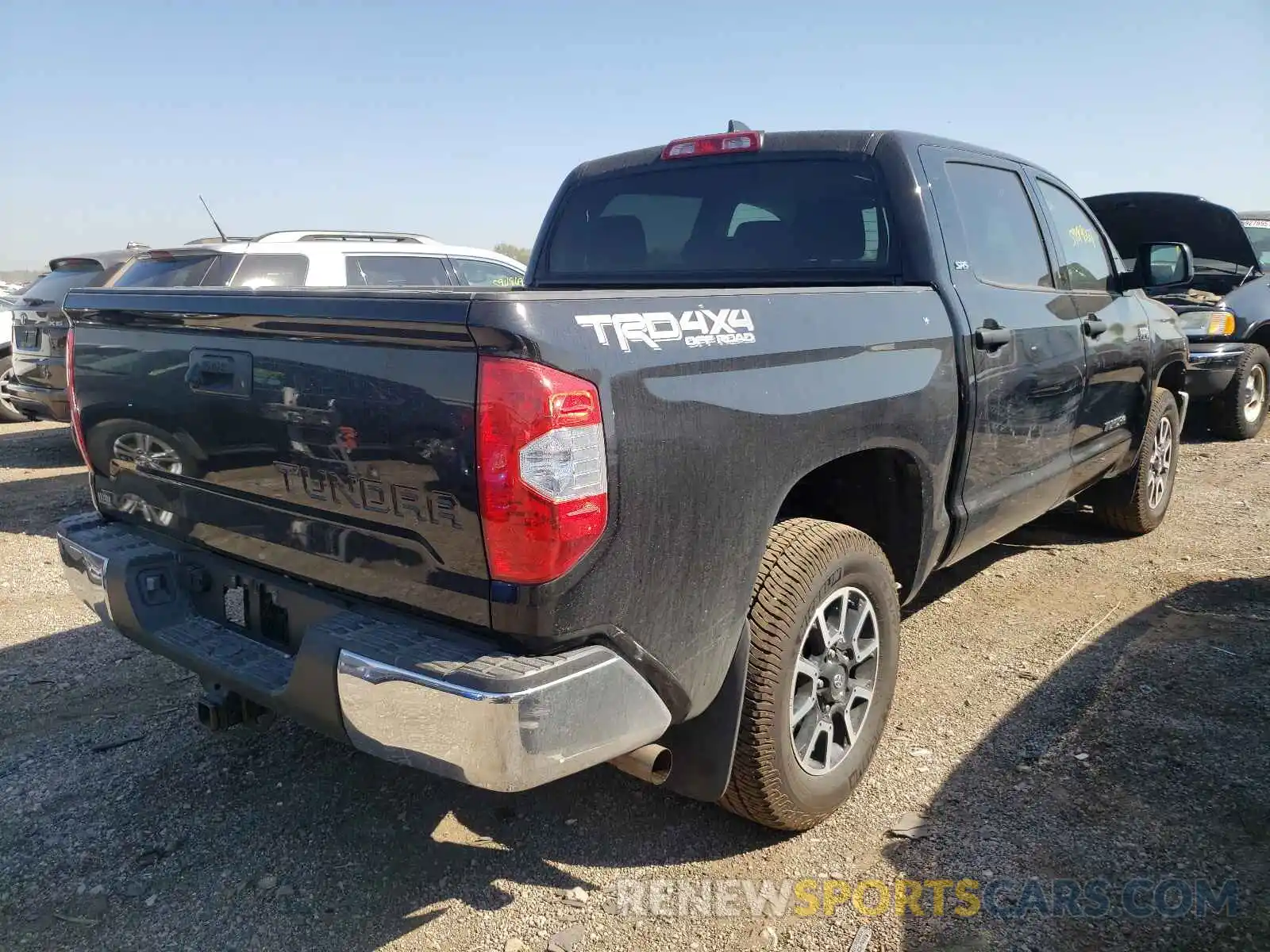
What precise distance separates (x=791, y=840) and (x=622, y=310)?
5.45ft

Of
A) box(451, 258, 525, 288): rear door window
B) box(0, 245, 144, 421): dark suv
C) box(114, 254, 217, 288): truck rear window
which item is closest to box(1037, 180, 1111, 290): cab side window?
box(451, 258, 525, 288): rear door window

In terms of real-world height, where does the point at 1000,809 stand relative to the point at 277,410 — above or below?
below

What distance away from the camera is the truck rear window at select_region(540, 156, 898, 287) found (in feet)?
11.0

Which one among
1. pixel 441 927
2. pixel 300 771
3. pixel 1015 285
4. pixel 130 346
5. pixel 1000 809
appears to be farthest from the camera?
pixel 1015 285

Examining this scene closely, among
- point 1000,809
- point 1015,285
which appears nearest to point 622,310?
point 1000,809

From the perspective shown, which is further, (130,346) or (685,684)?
(130,346)

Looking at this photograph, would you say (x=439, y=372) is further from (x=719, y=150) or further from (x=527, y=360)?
(x=719, y=150)

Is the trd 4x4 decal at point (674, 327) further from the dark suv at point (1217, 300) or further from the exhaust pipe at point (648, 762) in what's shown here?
the dark suv at point (1217, 300)

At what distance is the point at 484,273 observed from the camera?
8352 mm

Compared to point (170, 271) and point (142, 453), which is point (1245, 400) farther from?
point (170, 271)

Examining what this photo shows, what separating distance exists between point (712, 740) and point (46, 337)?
24.8ft

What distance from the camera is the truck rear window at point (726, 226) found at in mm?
3365

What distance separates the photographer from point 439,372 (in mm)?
1891

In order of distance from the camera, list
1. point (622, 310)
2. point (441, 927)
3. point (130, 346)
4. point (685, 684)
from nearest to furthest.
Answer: point (622, 310)
point (685, 684)
point (441, 927)
point (130, 346)
